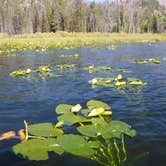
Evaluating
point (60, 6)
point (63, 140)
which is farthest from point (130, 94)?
point (60, 6)

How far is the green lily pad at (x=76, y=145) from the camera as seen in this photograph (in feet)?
16.4

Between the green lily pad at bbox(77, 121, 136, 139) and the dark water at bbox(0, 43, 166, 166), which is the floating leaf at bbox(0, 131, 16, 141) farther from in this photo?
the green lily pad at bbox(77, 121, 136, 139)

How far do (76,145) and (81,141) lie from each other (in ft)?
0.53

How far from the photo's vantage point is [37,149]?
522 centimetres

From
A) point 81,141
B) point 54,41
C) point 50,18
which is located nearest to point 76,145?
point 81,141

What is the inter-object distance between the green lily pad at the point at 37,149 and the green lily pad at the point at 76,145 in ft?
0.37

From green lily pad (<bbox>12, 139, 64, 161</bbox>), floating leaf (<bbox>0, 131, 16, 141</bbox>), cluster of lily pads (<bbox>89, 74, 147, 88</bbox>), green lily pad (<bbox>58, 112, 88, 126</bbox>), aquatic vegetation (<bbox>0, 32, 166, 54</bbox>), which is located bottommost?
floating leaf (<bbox>0, 131, 16, 141</bbox>)

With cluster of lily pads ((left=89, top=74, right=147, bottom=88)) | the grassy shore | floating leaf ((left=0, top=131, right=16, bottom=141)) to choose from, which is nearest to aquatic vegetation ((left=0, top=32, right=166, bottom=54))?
the grassy shore

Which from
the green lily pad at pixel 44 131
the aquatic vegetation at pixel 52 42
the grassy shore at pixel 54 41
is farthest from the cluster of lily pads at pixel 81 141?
the grassy shore at pixel 54 41

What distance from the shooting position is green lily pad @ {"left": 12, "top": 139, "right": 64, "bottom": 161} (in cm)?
502

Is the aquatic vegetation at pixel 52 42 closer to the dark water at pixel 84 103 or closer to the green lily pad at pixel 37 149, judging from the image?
the dark water at pixel 84 103

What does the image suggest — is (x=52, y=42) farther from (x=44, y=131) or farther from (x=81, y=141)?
(x=81, y=141)

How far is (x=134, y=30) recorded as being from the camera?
412 ft

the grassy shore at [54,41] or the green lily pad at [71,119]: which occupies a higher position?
the grassy shore at [54,41]
